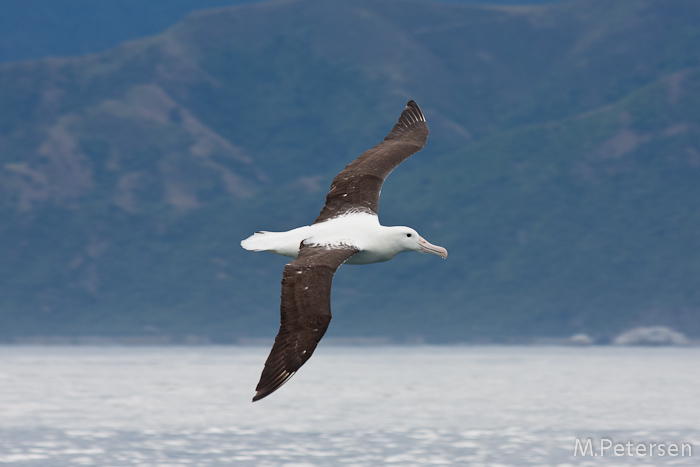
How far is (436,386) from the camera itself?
4033 inches

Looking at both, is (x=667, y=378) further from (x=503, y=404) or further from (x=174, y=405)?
(x=174, y=405)

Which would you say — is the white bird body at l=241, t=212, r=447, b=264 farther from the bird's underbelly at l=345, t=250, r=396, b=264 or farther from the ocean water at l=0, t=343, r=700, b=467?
the ocean water at l=0, t=343, r=700, b=467

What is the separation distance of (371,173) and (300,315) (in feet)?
22.8

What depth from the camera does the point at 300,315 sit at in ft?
72.5

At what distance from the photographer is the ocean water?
161 ft

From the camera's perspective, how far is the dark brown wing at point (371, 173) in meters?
27.3

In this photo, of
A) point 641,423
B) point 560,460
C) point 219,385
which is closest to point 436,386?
point 219,385

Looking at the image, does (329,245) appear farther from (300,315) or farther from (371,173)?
(371,173)

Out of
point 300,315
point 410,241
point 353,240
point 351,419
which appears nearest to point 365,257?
point 353,240

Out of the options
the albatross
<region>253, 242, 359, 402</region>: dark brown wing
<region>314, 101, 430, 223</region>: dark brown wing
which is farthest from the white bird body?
<region>253, 242, 359, 402</region>: dark brown wing

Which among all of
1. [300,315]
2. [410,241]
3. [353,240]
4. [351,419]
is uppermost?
[351,419]

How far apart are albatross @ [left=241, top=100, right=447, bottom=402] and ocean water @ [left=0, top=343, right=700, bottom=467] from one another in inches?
749

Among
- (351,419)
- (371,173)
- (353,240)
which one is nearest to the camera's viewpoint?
(353,240)

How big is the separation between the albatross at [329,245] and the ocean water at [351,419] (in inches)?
749
